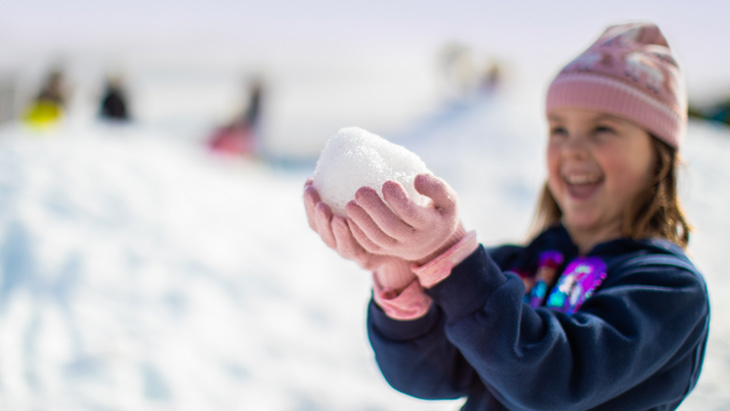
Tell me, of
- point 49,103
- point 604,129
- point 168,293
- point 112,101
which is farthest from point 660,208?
point 112,101

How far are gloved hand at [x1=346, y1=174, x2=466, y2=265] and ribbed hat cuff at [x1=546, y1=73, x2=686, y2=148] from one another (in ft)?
2.08

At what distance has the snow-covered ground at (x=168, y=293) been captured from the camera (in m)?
2.65

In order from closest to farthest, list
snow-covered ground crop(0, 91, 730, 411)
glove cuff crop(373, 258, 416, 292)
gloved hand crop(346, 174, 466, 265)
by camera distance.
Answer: gloved hand crop(346, 174, 466, 265)
glove cuff crop(373, 258, 416, 292)
snow-covered ground crop(0, 91, 730, 411)

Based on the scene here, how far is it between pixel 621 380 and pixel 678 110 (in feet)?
2.60

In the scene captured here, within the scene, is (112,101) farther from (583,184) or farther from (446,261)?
(446,261)

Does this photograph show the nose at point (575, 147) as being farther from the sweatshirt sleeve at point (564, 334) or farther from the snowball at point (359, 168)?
the snowball at point (359, 168)

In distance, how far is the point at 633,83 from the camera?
1.32m

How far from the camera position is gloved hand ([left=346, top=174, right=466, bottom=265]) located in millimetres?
889

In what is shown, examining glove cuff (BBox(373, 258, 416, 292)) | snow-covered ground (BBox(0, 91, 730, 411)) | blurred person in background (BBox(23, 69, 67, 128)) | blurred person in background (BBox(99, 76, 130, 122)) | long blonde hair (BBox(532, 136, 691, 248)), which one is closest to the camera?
glove cuff (BBox(373, 258, 416, 292))

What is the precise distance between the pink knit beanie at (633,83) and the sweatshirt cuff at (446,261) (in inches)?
24.0

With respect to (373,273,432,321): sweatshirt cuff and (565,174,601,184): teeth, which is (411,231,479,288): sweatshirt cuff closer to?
(373,273,432,321): sweatshirt cuff

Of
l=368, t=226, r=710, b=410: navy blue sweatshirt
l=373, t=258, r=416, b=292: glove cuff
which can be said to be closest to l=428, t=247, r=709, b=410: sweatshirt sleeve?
l=368, t=226, r=710, b=410: navy blue sweatshirt

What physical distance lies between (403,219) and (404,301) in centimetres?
30

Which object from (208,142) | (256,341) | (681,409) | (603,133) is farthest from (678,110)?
(208,142)
